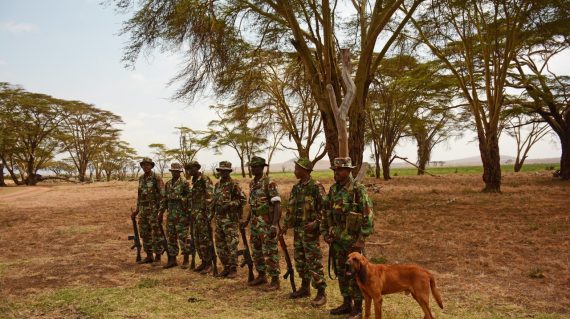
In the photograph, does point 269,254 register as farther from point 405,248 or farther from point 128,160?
point 128,160

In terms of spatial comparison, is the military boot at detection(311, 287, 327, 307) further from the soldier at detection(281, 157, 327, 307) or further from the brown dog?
the brown dog

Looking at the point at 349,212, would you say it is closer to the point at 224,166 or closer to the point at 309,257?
the point at 309,257

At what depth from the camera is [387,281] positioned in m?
4.31

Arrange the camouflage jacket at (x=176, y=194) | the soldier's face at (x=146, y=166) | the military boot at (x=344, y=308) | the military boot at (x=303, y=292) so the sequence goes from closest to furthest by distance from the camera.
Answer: the military boot at (x=344, y=308) → the military boot at (x=303, y=292) → the camouflage jacket at (x=176, y=194) → the soldier's face at (x=146, y=166)

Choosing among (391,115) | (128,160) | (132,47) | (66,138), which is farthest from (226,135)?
(132,47)

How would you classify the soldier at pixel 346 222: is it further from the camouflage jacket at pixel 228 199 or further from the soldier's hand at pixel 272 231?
the camouflage jacket at pixel 228 199

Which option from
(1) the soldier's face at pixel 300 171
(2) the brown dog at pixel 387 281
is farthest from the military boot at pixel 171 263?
(2) the brown dog at pixel 387 281

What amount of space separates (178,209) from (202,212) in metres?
0.60

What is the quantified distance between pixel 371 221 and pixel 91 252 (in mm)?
7095

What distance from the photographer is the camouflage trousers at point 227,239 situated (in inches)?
263

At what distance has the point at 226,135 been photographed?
4525 centimetres

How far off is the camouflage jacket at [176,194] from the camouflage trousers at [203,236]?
398mm

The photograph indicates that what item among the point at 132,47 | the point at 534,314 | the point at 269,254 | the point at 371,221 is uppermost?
the point at 132,47

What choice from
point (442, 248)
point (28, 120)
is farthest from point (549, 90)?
point (28, 120)
